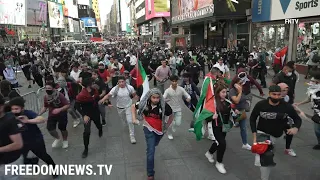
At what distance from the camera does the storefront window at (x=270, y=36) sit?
17848 mm

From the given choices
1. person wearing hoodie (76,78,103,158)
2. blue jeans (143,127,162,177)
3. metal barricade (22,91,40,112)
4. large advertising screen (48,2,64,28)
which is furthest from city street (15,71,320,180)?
large advertising screen (48,2,64,28)

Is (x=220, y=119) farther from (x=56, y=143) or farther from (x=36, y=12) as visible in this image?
(x=36, y=12)

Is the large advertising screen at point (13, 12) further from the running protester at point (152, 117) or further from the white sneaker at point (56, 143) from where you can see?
the running protester at point (152, 117)

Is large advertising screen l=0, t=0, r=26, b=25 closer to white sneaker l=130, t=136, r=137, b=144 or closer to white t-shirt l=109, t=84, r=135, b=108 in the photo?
white t-shirt l=109, t=84, r=135, b=108

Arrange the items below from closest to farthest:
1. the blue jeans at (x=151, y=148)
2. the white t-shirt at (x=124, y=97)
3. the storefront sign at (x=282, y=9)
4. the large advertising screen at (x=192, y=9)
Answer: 1. the blue jeans at (x=151, y=148)
2. the white t-shirt at (x=124, y=97)
3. the storefront sign at (x=282, y=9)
4. the large advertising screen at (x=192, y=9)

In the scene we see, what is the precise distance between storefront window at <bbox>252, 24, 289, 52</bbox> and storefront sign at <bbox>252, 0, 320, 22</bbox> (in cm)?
90

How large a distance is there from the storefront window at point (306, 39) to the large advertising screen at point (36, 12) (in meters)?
59.7

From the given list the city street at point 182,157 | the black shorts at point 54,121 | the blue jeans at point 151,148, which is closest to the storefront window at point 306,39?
the city street at point 182,157

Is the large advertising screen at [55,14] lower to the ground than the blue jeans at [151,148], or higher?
higher

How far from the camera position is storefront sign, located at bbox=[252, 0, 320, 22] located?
14117 millimetres

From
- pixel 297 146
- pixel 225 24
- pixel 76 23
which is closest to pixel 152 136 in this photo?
pixel 297 146

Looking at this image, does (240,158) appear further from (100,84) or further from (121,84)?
(100,84)

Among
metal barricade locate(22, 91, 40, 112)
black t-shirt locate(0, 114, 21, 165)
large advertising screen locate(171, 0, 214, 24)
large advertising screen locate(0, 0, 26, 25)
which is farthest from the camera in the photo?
large advertising screen locate(0, 0, 26, 25)

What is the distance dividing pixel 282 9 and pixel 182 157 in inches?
575
